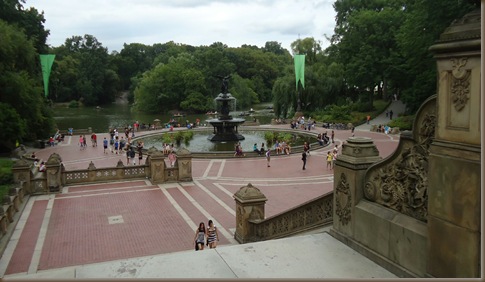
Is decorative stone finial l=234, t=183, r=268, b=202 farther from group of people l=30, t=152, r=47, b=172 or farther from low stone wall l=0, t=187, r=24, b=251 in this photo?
group of people l=30, t=152, r=47, b=172

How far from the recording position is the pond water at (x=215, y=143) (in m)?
35.6

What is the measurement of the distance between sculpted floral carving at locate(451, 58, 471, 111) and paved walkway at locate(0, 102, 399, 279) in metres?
2.85

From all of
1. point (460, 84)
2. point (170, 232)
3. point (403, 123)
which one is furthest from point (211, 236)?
point (403, 123)

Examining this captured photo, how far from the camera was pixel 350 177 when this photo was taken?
7762 millimetres

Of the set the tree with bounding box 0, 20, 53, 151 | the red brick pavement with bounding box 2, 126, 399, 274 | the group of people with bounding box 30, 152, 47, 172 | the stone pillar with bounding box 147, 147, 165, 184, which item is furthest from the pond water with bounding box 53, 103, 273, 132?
the stone pillar with bounding box 147, 147, 165, 184

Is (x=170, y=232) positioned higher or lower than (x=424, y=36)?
lower

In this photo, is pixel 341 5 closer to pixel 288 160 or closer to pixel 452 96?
pixel 288 160

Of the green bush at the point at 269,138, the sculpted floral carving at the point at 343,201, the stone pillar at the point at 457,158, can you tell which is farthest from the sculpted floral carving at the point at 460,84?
the green bush at the point at 269,138

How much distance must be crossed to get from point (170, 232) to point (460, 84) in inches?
458

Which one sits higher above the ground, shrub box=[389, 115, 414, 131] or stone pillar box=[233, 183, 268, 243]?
shrub box=[389, 115, 414, 131]

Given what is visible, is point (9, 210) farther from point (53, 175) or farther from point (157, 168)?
point (157, 168)

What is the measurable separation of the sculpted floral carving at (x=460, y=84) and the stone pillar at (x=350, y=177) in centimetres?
250

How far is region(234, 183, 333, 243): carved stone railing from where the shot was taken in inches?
373

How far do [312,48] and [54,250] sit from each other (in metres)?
65.0
